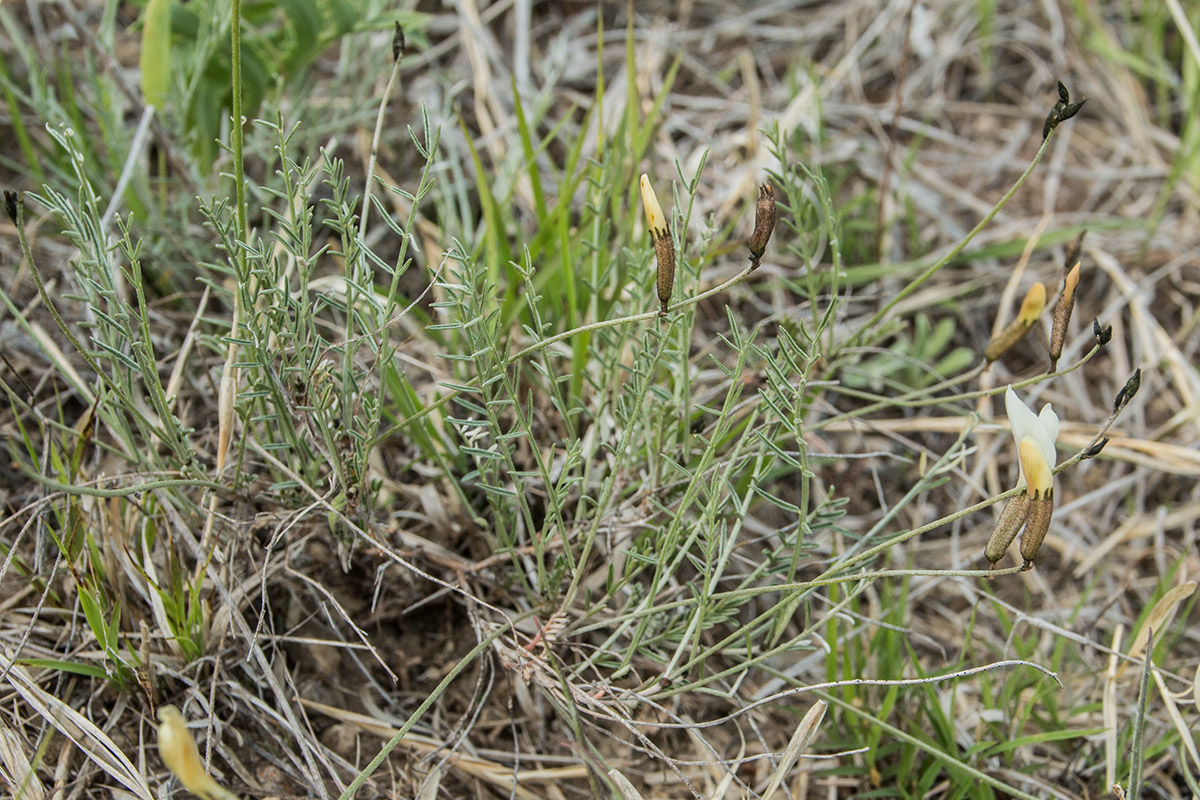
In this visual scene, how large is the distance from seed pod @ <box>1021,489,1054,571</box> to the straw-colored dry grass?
0.18 metres

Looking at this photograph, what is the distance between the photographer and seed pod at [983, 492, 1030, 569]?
3.33 feet

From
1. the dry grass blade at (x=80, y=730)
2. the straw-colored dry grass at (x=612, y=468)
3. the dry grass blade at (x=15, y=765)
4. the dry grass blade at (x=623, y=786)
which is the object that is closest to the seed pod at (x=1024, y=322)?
the straw-colored dry grass at (x=612, y=468)

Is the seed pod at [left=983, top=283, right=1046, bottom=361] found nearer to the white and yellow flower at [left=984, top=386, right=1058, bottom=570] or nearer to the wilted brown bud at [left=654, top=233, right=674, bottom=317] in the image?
the white and yellow flower at [left=984, top=386, right=1058, bottom=570]

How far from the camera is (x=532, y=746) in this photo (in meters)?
1.43

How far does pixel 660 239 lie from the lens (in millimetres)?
1039

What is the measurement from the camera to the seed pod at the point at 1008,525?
3.33ft

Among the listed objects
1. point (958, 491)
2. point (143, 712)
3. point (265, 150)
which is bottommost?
point (958, 491)

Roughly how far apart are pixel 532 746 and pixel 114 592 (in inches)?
24.7

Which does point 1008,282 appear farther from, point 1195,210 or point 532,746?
point 532,746

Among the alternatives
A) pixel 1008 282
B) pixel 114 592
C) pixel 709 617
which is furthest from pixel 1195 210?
pixel 114 592

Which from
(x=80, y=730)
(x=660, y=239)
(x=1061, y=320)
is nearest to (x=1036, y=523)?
(x=1061, y=320)

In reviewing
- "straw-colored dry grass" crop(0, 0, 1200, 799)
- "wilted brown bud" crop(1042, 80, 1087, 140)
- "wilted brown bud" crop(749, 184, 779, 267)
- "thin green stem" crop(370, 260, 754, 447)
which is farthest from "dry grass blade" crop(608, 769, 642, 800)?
"wilted brown bud" crop(1042, 80, 1087, 140)

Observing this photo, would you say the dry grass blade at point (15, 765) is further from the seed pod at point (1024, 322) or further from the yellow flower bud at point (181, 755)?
the seed pod at point (1024, 322)

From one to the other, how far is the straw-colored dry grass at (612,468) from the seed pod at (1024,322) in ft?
0.37
